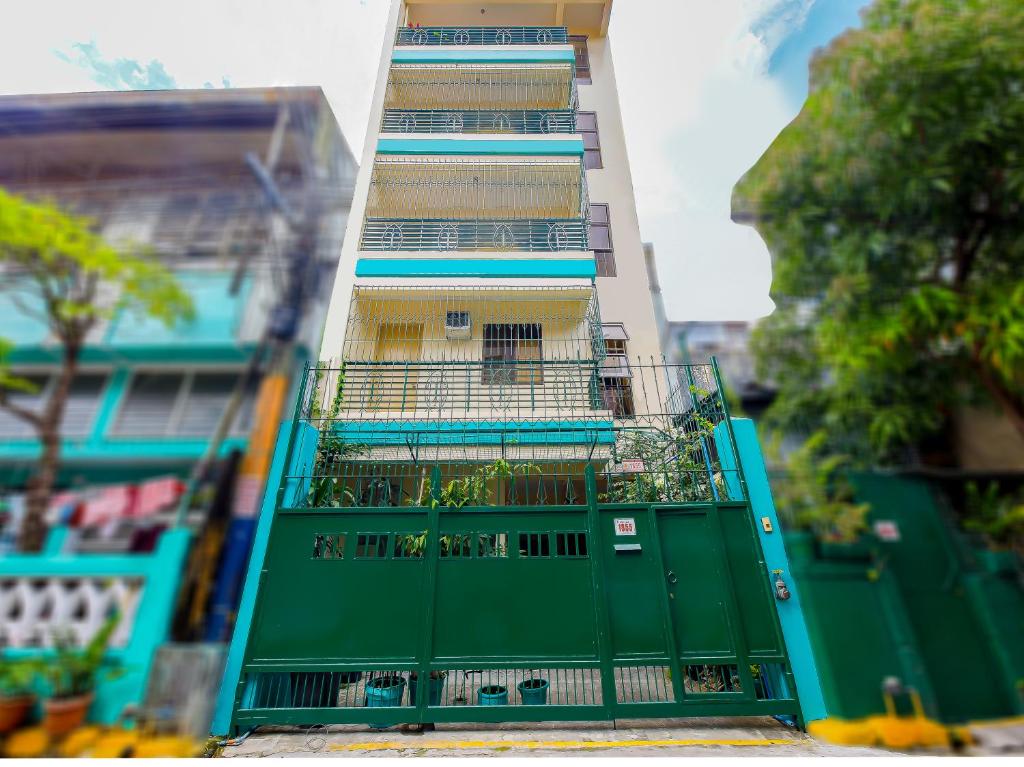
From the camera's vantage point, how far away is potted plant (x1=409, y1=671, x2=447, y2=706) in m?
2.68

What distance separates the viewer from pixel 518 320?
6.98m

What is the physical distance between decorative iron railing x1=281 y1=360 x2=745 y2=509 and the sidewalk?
4.43 feet

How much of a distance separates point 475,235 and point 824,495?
6556 millimetres

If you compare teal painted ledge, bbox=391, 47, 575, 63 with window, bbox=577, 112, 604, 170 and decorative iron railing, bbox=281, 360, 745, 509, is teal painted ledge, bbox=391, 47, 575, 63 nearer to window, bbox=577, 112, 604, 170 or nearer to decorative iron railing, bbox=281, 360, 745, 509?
window, bbox=577, 112, 604, 170

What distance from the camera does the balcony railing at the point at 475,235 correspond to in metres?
7.00

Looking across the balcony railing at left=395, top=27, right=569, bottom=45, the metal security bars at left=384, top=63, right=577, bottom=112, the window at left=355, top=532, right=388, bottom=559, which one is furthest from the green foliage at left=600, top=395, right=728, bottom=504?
the balcony railing at left=395, top=27, right=569, bottom=45

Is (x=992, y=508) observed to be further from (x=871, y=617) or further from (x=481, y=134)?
(x=481, y=134)

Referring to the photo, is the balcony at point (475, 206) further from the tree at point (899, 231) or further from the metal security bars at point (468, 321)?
the tree at point (899, 231)

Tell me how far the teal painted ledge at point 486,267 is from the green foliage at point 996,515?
5355 mm

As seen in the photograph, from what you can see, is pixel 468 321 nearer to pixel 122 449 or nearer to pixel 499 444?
pixel 499 444

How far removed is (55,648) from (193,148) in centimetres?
248

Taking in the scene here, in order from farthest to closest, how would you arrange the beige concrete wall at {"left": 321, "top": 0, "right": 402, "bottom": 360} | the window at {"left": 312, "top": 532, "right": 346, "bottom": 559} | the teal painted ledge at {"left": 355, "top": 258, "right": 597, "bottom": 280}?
the teal painted ledge at {"left": 355, "top": 258, "right": 597, "bottom": 280} → the beige concrete wall at {"left": 321, "top": 0, "right": 402, "bottom": 360} → the window at {"left": 312, "top": 532, "right": 346, "bottom": 559}

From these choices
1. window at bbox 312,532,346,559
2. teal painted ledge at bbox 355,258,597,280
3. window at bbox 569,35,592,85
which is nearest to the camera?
window at bbox 312,532,346,559

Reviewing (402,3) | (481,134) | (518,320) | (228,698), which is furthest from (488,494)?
(402,3)
